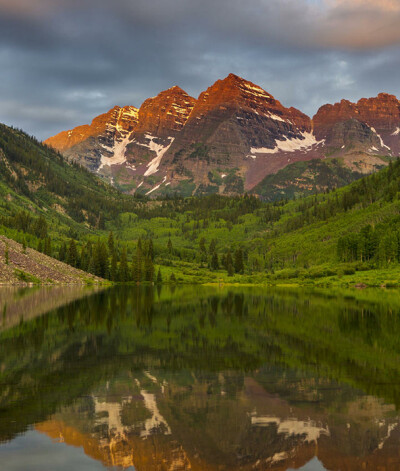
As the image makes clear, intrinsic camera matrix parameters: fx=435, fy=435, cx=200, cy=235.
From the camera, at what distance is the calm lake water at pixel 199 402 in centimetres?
1747

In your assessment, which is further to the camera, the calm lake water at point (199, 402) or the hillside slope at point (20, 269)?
the hillside slope at point (20, 269)

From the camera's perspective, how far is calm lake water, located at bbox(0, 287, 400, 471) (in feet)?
57.3

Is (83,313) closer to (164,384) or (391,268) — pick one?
(164,384)

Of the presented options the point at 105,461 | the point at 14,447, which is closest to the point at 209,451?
the point at 105,461

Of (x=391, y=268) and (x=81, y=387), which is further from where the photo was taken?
(x=391, y=268)

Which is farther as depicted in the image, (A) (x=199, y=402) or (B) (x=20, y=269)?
(B) (x=20, y=269)

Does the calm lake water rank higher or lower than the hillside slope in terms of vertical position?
lower

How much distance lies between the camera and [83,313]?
71.8m

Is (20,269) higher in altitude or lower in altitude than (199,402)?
higher

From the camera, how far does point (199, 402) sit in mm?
23891

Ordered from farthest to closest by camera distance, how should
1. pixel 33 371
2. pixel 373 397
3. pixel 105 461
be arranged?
pixel 33 371 → pixel 373 397 → pixel 105 461

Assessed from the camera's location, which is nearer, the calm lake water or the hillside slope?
the calm lake water

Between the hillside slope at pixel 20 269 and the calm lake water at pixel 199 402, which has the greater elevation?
the hillside slope at pixel 20 269

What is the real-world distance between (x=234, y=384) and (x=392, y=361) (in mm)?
14581
